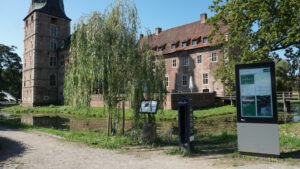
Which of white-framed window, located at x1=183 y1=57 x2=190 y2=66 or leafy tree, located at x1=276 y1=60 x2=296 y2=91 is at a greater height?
white-framed window, located at x1=183 y1=57 x2=190 y2=66

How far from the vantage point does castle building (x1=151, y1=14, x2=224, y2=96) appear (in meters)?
28.8

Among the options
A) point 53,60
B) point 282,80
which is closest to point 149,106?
point 282,80

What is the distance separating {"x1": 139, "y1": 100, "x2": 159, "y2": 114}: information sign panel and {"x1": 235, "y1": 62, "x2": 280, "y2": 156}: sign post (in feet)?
9.56

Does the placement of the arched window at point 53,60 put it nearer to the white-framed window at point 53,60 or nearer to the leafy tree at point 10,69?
the white-framed window at point 53,60

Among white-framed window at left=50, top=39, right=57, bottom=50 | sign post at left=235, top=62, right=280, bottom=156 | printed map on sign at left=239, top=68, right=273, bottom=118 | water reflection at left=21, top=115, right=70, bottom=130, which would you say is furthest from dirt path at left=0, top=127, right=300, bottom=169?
white-framed window at left=50, top=39, right=57, bottom=50

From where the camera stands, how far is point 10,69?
164ft

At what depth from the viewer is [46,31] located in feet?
132

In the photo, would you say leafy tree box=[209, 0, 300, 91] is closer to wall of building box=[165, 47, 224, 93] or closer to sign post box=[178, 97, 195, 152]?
sign post box=[178, 97, 195, 152]

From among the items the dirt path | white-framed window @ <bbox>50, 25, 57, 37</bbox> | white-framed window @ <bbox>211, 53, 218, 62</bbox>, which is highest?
white-framed window @ <bbox>50, 25, 57, 37</bbox>

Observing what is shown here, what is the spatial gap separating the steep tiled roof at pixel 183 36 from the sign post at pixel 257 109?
78.2ft

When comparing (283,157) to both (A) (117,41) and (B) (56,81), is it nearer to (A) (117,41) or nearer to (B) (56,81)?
(A) (117,41)

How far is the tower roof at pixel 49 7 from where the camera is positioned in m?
40.1

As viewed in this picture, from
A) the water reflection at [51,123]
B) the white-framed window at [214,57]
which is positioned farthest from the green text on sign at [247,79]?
the white-framed window at [214,57]

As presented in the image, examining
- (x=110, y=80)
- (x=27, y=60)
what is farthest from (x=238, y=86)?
(x=27, y=60)
